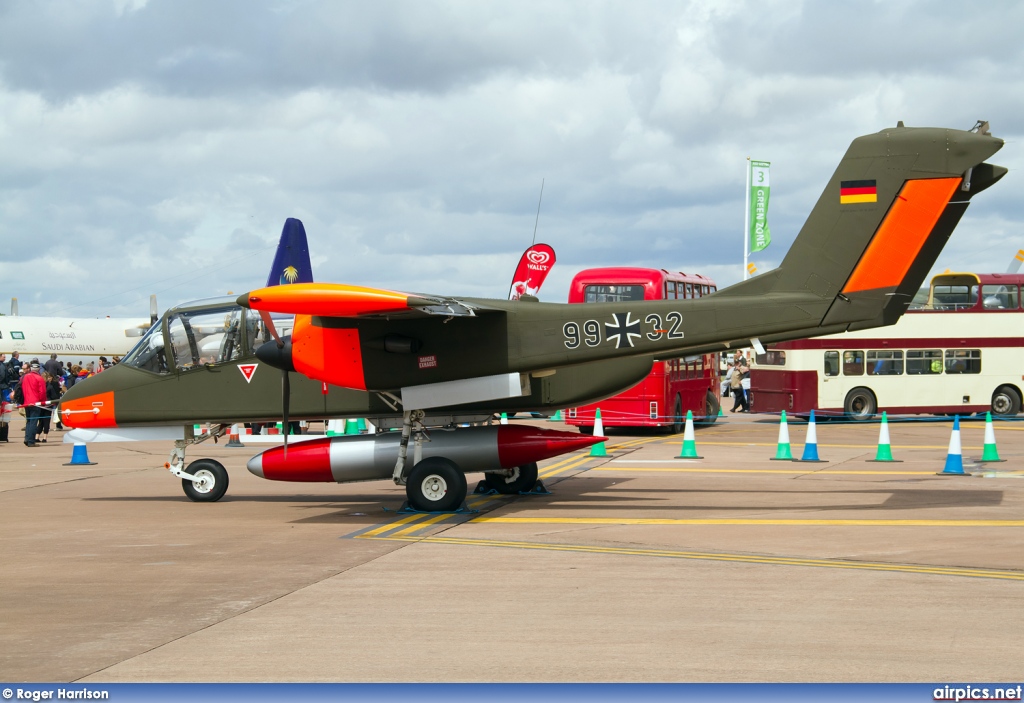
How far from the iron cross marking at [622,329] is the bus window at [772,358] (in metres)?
19.0

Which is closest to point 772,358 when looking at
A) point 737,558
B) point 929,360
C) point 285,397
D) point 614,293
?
point 929,360

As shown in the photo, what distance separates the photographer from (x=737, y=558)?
9672mm

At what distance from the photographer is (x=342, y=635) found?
6.97 meters

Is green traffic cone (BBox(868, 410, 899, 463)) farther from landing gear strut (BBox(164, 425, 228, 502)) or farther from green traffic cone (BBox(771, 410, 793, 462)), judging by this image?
landing gear strut (BBox(164, 425, 228, 502))

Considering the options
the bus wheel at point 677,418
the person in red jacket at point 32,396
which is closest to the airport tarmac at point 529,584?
the bus wheel at point 677,418

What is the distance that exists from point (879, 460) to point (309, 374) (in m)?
12.1

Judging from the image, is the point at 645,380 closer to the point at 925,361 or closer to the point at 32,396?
the point at 925,361

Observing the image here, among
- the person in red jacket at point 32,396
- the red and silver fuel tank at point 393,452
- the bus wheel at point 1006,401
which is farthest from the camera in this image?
the bus wheel at point 1006,401

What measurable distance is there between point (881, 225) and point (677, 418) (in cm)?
1419

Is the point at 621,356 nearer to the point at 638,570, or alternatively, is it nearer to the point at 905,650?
the point at 638,570

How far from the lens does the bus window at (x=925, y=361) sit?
30359 mm

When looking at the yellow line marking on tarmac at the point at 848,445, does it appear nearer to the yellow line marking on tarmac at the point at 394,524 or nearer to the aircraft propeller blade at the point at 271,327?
the yellow line marking on tarmac at the point at 394,524

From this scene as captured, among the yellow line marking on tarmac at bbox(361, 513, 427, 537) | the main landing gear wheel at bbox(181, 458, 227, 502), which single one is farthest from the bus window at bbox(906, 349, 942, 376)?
the main landing gear wheel at bbox(181, 458, 227, 502)

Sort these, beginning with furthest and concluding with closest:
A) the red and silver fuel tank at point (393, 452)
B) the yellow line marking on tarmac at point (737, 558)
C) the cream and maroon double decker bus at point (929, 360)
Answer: the cream and maroon double decker bus at point (929, 360) → the red and silver fuel tank at point (393, 452) → the yellow line marking on tarmac at point (737, 558)
